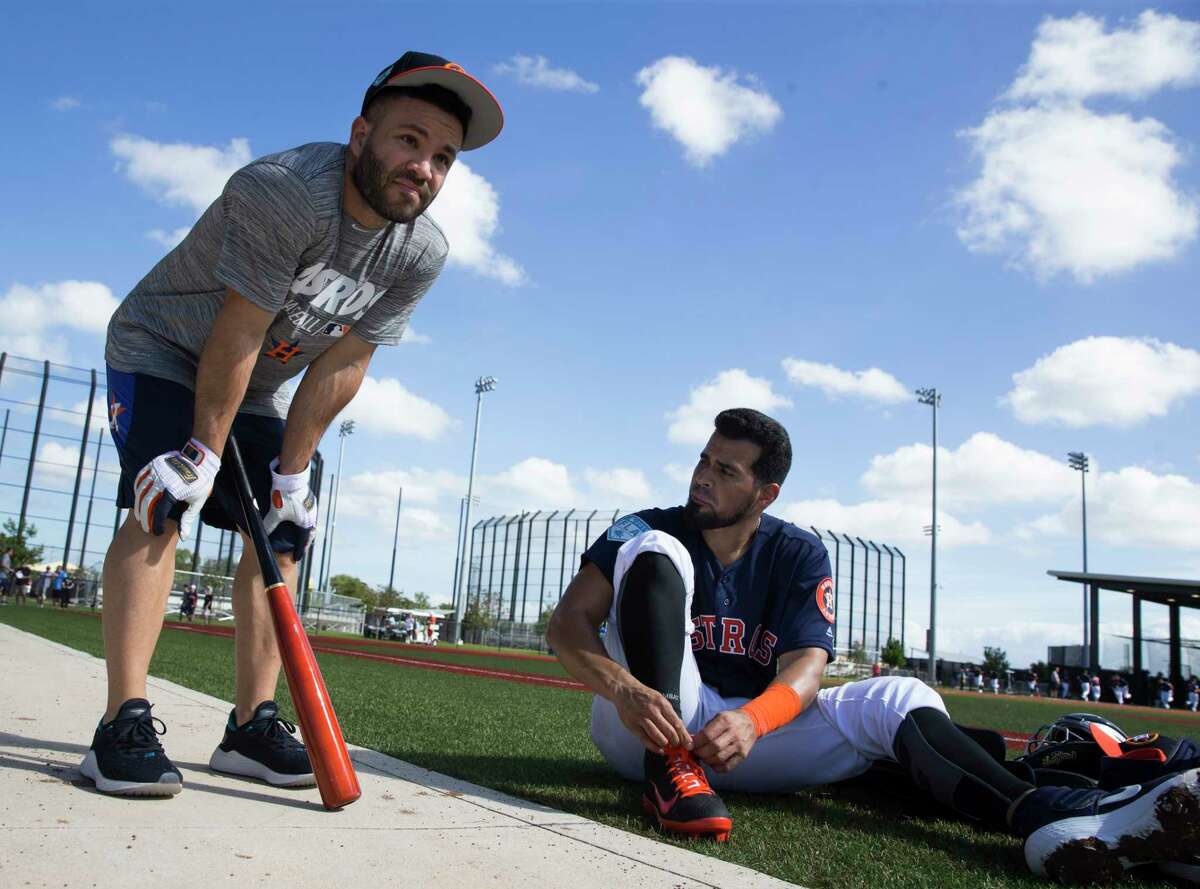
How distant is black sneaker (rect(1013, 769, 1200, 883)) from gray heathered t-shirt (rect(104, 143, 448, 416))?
7.44ft

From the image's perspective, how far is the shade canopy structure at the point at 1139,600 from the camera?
34.8 metres

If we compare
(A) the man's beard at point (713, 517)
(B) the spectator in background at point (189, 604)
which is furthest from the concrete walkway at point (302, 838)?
(B) the spectator in background at point (189, 604)

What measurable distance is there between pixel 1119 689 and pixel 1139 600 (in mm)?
3738

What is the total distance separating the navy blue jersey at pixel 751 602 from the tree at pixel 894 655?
162 ft

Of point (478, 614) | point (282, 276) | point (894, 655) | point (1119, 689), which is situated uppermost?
point (282, 276)

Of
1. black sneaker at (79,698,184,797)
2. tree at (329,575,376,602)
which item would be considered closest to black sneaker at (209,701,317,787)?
black sneaker at (79,698,184,797)

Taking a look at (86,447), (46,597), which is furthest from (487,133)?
(86,447)

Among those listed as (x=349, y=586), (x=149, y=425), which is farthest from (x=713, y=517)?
(x=349, y=586)

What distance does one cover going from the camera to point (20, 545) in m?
35.6

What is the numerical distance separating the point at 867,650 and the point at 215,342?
5501 centimetres

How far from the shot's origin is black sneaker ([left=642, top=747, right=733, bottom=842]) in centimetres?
221

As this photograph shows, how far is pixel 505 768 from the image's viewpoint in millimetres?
3197

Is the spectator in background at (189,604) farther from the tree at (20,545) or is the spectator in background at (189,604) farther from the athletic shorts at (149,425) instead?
the athletic shorts at (149,425)

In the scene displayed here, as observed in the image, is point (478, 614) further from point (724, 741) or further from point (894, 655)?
point (724, 741)
